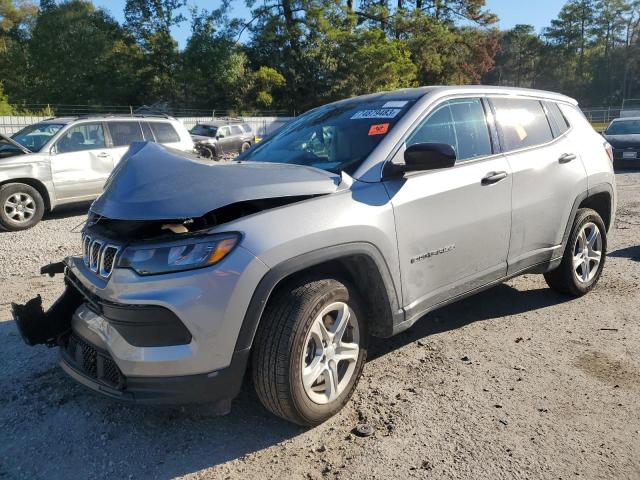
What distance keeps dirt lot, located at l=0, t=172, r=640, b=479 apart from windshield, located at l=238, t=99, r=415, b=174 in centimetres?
142

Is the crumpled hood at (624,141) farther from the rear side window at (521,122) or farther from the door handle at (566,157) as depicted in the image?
the rear side window at (521,122)

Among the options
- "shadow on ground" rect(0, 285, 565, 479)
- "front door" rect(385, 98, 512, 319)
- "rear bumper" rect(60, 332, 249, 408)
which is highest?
"front door" rect(385, 98, 512, 319)

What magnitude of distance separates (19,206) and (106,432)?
6.85 m

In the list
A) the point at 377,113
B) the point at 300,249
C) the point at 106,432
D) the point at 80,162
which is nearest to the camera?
the point at 300,249

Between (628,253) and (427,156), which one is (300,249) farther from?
(628,253)

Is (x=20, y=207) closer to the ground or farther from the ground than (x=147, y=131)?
closer to the ground

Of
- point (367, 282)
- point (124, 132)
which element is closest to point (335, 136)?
point (367, 282)

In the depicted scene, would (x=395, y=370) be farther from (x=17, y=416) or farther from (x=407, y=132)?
(x=17, y=416)

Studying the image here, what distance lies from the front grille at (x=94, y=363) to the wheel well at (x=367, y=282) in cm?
106

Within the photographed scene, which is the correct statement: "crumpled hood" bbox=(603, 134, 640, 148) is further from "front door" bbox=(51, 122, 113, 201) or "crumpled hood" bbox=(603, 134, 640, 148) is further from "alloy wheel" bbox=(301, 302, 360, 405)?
"alloy wheel" bbox=(301, 302, 360, 405)

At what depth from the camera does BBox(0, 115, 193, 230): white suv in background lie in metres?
8.38

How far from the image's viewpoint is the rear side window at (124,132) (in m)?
9.69

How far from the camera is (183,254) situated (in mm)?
2447

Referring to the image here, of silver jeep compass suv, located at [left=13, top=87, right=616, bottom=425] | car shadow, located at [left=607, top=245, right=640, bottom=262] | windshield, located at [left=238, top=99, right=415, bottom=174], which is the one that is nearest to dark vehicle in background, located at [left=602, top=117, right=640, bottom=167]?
car shadow, located at [left=607, top=245, right=640, bottom=262]
